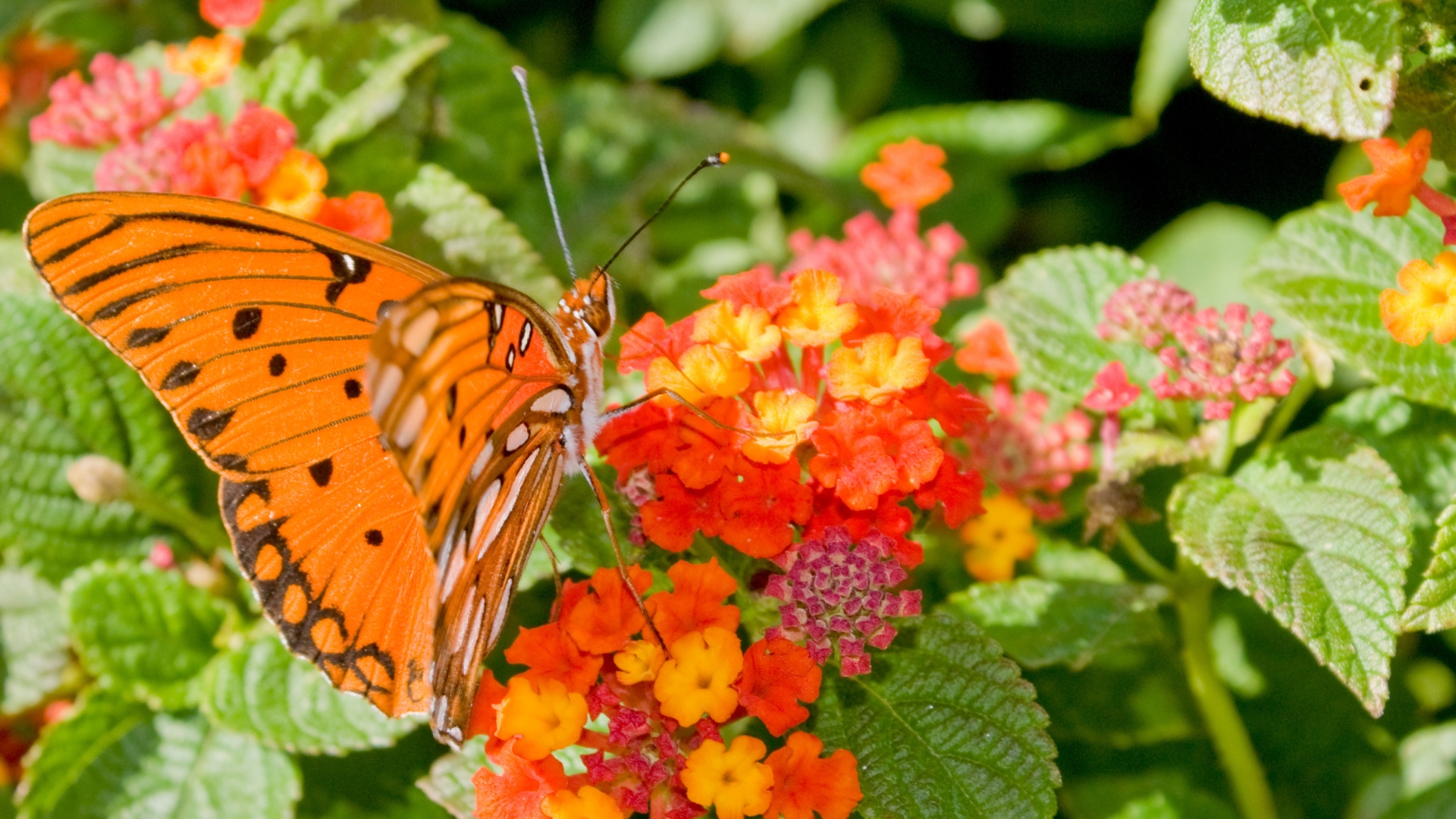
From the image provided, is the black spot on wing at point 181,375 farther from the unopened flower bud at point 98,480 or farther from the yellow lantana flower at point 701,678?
the yellow lantana flower at point 701,678

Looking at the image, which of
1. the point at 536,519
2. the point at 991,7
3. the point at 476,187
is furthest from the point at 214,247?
the point at 991,7

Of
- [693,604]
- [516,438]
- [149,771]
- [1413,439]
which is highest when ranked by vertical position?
[516,438]

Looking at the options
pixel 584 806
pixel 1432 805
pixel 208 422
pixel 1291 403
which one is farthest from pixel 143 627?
pixel 1432 805

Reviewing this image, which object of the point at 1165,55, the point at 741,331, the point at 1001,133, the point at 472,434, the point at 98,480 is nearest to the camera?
the point at 472,434

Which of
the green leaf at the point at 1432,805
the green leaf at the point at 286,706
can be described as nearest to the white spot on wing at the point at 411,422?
the green leaf at the point at 286,706

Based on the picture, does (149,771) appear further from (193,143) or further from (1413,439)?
(1413,439)

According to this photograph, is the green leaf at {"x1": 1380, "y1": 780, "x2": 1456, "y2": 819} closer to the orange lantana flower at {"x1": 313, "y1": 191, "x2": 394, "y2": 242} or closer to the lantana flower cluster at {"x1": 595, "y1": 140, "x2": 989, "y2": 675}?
the lantana flower cluster at {"x1": 595, "y1": 140, "x2": 989, "y2": 675}

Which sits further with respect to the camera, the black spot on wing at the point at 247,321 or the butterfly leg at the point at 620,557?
the black spot on wing at the point at 247,321
